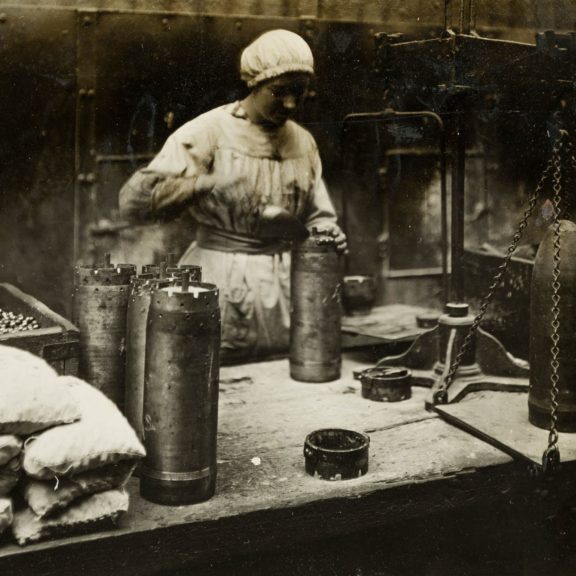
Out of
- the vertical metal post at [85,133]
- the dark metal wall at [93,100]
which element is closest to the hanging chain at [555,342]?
the dark metal wall at [93,100]

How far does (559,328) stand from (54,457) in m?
2.06

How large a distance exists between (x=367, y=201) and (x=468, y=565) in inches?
117

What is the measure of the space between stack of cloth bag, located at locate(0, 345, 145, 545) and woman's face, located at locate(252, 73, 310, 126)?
226cm

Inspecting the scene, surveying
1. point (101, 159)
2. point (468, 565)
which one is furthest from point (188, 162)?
point (468, 565)

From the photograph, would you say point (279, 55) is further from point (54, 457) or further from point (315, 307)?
point (54, 457)

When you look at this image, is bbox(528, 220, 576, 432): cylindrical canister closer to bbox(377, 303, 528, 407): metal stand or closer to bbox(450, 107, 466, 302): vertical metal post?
bbox(377, 303, 528, 407): metal stand

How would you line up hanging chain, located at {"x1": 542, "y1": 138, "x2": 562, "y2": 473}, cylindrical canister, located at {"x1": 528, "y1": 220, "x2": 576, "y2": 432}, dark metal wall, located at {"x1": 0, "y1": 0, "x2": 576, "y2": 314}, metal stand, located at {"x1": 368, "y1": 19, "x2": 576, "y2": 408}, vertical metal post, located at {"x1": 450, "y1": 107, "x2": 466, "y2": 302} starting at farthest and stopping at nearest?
dark metal wall, located at {"x1": 0, "y1": 0, "x2": 576, "y2": 314} < vertical metal post, located at {"x1": 450, "y1": 107, "x2": 466, "y2": 302} < metal stand, located at {"x1": 368, "y1": 19, "x2": 576, "y2": 408} < cylindrical canister, located at {"x1": 528, "y1": 220, "x2": 576, "y2": 432} < hanging chain, located at {"x1": 542, "y1": 138, "x2": 562, "y2": 473}

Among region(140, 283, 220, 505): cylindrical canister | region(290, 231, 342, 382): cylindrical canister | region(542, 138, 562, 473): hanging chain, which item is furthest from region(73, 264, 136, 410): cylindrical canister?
region(542, 138, 562, 473): hanging chain

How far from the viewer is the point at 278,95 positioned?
4.06m

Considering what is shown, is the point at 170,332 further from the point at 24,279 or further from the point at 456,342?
the point at 24,279

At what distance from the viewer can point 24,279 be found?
4473mm

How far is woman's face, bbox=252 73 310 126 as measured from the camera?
156 inches

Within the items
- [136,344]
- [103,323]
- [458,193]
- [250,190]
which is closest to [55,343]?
[103,323]

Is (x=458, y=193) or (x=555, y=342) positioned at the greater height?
(x=458, y=193)
